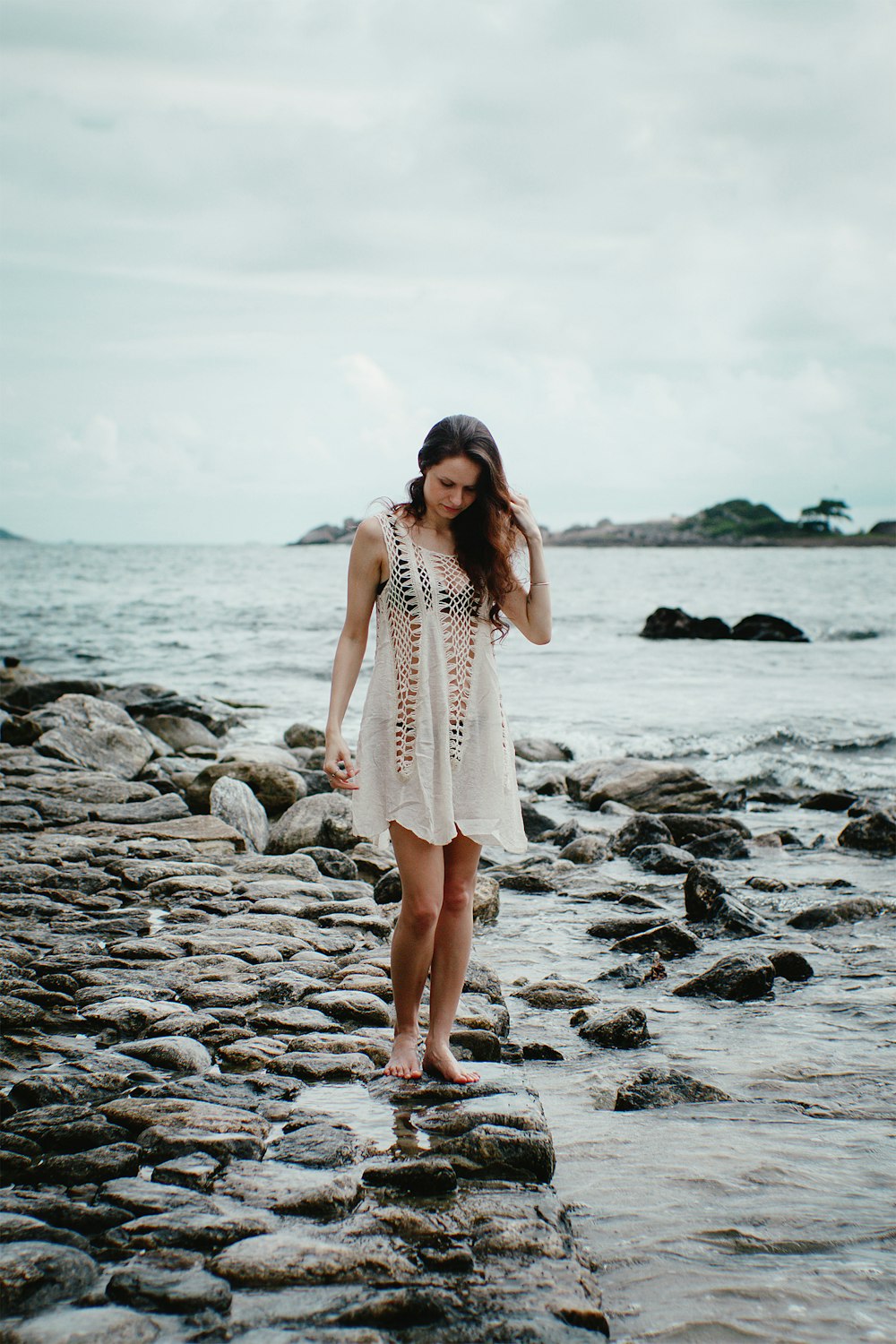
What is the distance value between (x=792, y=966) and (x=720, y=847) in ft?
10.6

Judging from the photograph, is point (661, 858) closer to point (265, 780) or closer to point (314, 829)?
point (314, 829)

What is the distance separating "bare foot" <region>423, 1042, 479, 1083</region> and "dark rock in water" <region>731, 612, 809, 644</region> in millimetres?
28033

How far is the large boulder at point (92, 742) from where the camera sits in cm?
1191

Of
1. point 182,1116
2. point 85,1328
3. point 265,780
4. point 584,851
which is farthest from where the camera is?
point 265,780

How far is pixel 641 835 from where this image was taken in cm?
952

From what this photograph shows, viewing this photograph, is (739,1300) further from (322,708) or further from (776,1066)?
(322,708)

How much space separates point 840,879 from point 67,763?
708 cm

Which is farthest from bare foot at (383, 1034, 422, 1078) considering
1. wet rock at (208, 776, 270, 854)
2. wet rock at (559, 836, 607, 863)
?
wet rock at (559, 836, 607, 863)

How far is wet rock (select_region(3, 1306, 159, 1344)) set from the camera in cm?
255

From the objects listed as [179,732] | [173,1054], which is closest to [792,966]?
[173,1054]

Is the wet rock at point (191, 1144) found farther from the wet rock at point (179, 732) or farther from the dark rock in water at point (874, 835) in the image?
the wet rock at point (179, 732)

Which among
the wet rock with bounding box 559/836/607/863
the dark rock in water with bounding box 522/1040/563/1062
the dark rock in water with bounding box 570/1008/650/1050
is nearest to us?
the dark rock in water with bounding box 522/1040/563/1062

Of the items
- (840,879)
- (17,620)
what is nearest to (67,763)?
(840,879)

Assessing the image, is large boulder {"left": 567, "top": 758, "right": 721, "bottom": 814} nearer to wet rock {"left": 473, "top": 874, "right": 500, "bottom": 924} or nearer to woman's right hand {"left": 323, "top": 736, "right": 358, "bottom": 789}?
wet rock {"left": 473, "top": 874, "right": 500, "bottom": 924}
